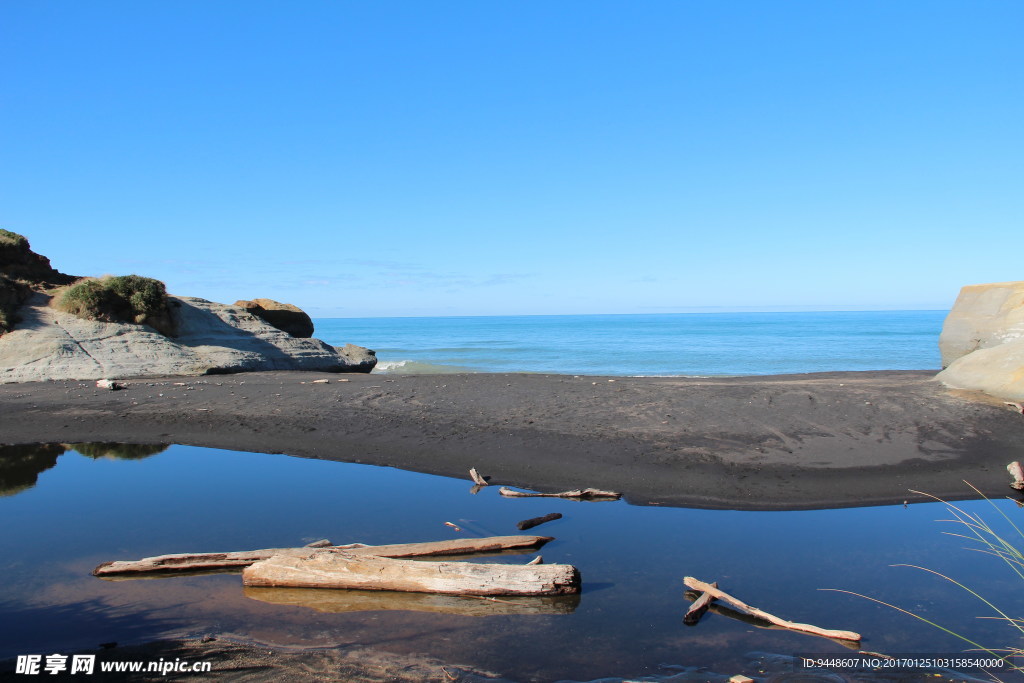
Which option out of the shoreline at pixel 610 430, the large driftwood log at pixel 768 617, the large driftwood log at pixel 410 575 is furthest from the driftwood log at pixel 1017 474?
the large driftwood log at pixel 410 575

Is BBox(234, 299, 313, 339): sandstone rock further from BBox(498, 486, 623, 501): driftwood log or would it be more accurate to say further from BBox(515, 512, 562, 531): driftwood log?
BBox(515, 512, 562, 531): driftwood log

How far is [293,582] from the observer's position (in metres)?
5.77

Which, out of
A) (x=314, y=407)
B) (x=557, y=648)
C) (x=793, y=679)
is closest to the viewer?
(x=793, y=679)

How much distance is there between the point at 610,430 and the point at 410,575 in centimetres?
657

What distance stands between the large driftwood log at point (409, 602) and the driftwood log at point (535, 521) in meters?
1.83

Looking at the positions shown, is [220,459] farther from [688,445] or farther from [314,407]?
[688,445]

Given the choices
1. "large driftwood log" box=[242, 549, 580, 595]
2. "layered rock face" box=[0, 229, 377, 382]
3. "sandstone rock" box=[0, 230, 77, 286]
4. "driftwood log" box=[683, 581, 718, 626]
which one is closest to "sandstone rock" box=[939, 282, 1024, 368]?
"driftwood log" box=[683, 581, 718, 626]

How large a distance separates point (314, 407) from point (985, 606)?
38.2ft

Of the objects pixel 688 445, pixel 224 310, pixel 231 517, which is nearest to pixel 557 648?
pixel 231 517

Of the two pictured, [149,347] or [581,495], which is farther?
[149,347]

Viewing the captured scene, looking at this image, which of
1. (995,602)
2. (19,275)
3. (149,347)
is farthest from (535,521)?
(19,275)

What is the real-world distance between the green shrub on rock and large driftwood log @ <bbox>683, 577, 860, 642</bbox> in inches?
834

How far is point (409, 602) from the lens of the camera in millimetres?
5520

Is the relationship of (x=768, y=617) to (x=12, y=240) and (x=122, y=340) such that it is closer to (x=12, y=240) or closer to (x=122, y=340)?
(x=122, y=340)
